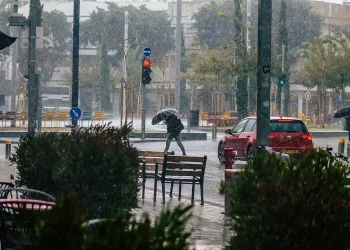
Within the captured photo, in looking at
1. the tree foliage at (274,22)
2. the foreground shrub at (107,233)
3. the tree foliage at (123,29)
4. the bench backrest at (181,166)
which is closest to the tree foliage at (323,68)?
the tree foliage at (274,22)

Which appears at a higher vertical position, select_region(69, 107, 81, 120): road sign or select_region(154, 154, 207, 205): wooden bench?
select_region(69, 107, 81, 120): road sign

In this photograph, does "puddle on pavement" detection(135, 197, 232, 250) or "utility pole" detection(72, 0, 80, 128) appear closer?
"puddle on pavement" detection(135, 197, 232, 250)

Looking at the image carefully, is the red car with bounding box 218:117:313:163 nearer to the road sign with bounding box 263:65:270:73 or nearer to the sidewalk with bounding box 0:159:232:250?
the sidewalk with bounding box 0:159:232:250

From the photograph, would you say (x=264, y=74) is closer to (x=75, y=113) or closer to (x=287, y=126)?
(x=287, y=126)

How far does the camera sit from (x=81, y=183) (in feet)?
38.2

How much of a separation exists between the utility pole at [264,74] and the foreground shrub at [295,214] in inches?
418

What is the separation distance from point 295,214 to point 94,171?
4798 mm

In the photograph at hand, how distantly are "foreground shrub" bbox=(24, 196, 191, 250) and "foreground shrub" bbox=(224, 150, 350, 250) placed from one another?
95.3 inches

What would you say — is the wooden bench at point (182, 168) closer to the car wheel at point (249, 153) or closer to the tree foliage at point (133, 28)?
the car wheel at point (249, 153)

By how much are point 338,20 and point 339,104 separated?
22.8 metres

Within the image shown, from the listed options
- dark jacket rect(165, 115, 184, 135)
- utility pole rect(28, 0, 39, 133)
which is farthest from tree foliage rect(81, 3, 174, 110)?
utility pole rect(28, 0, 39, 133)

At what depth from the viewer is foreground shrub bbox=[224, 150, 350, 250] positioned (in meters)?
6.97

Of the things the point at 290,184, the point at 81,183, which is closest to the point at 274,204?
the point at 290,184

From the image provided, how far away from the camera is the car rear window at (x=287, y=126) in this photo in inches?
1175
